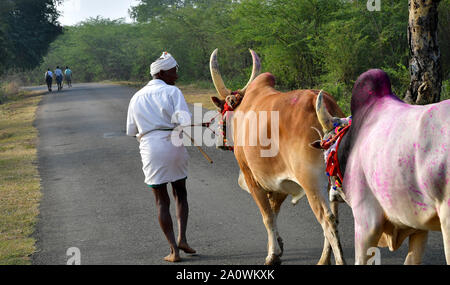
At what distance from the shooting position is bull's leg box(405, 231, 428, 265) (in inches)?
154

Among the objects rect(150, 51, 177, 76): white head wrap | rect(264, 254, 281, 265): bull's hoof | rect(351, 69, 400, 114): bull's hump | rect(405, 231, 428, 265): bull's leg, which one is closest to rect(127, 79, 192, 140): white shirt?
rect(150, 51, 177, 76): white head wrap

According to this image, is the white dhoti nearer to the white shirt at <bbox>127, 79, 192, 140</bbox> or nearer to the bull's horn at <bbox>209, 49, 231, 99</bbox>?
the white shirt at <bbox>127, 79, 192, 140</bbox>

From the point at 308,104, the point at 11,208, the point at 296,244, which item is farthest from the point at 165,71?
the point at 11,208

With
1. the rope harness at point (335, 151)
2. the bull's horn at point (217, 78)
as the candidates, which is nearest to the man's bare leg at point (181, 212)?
the bull's horn at point (217, 78)

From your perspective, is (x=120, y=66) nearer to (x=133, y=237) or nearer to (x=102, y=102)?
(x=102, y=102)

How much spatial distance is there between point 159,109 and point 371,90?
94.3 inches

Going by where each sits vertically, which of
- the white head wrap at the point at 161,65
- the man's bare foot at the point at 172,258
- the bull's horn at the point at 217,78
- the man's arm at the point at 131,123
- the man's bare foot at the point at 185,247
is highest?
the white head wrap at the point at 161,65

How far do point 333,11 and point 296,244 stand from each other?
45.4 ft

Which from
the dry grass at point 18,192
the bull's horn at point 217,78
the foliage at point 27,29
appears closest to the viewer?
the bull's horn at point 217,78

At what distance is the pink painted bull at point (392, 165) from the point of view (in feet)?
9.37

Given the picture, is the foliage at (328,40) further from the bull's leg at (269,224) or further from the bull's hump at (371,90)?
the bull's hump at (371,90)

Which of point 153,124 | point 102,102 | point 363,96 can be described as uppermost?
point 363,96

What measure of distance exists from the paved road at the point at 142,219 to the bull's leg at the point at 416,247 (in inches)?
48.9
